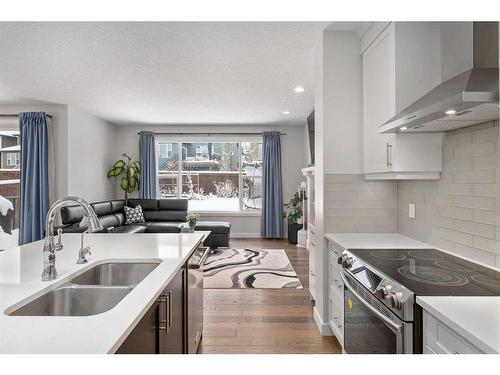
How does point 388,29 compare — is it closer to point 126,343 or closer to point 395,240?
point 395,240

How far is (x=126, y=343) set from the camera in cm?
95

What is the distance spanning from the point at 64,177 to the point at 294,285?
4.27 meters

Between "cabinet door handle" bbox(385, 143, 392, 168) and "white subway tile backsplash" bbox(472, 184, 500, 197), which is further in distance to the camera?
"cabinet door handle" bbox(385, 143, 392, 168)

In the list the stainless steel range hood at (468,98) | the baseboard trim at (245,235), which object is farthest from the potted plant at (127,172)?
the stainless steel range hood at (468,98)

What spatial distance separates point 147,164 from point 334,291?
220 inches

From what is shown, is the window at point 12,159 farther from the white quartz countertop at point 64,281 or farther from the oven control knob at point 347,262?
the oven control knob at point 347,262

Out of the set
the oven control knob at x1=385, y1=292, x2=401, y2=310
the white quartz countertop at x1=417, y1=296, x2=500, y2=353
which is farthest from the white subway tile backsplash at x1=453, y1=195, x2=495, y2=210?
the oven control knob at x1=385, y1=292, x2=401, y2=310

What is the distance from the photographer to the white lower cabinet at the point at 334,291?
7.46 ft

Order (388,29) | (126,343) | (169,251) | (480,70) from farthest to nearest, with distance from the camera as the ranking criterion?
(388,29)
(169,251)
(480,70)
(126,343)

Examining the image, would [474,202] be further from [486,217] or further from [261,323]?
[261,323]

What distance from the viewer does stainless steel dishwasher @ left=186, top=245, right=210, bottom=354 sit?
1.93 meters

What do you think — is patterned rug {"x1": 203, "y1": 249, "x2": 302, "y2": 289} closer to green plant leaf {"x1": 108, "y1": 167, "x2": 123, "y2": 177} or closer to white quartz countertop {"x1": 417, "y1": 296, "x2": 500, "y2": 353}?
white quartz countertop {"x1": 417, "y1": 296, "x2": 500, "y2": 353}

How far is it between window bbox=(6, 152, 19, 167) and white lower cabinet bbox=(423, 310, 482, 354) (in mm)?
6499
